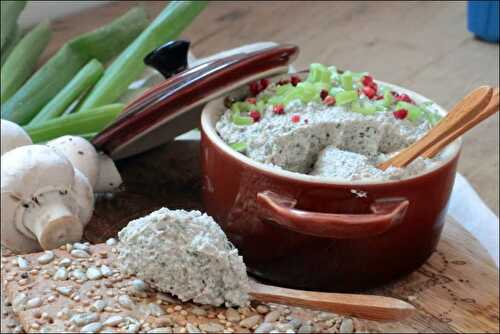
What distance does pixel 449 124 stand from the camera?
0.77 meters

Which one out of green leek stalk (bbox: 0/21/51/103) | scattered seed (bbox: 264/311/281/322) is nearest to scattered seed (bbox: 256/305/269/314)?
scattered seed (bbox: 264/311/281/322)

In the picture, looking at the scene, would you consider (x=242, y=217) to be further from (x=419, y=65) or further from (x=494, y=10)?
(x=494, y=10)

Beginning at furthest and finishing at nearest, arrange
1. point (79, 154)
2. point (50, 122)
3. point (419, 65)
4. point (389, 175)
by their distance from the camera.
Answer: point (419, 65), point (50, 122), point (79, 154), point (389, 175)

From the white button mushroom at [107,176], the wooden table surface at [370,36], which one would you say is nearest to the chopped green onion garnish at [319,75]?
the white button mushroom at [107,176]

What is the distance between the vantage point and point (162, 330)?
653mm

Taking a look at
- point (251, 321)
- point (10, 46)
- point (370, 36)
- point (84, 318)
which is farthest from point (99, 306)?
point (370, 36)

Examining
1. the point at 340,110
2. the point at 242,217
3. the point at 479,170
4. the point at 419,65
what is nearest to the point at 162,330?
the point at 242,217

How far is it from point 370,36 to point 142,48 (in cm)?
79

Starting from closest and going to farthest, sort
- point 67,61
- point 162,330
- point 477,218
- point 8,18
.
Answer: point 162,330
point 477,218
point 67,61
point 8,18

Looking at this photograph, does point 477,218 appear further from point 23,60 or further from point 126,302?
point 23,60

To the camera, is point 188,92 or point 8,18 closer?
point 188,92

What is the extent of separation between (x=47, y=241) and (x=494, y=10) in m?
1.32

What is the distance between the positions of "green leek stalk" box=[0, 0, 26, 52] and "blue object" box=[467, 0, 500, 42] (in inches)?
39.4

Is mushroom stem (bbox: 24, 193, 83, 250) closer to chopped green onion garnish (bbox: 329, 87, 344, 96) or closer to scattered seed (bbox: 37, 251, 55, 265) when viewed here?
scattered seed (bbox: 37, 251, 55, 265)
